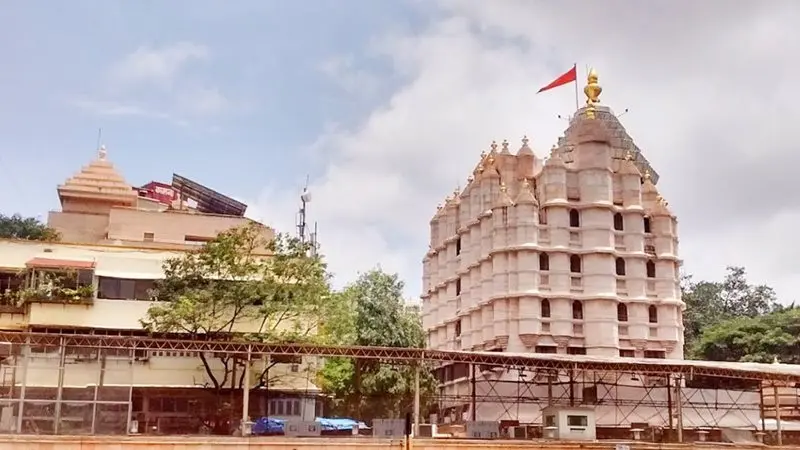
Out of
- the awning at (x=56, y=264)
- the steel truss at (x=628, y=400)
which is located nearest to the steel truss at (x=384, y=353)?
the awning at (x=56, y=264)

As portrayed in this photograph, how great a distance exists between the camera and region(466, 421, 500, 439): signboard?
41.5 m

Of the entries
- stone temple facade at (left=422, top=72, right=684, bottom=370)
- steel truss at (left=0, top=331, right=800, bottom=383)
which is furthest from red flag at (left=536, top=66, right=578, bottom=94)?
steel truss at (left=0, top=331, right=800, bottom=383)

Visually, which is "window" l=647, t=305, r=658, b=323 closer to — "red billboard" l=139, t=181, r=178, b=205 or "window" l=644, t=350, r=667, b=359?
"window" l=644, t=350, r=667, b=359

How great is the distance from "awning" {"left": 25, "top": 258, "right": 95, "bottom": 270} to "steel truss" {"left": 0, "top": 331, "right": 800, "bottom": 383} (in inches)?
319

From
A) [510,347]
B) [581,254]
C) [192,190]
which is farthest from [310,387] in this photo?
[192,190]

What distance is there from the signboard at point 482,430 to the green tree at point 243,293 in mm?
8892

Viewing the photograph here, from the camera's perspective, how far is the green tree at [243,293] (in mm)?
44875

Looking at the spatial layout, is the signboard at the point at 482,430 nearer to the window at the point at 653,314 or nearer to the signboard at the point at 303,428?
the signboard at the point at 303,428

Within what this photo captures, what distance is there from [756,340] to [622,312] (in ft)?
76.6

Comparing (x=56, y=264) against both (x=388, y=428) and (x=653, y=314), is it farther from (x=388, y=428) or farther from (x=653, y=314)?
(x=653, y=314)

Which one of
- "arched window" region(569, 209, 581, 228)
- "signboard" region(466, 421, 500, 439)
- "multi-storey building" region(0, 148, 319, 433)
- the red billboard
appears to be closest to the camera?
"signboard" region(466, 421, 500, 439)

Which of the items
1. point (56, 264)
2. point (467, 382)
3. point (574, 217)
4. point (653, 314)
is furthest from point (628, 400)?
point (56, 264)

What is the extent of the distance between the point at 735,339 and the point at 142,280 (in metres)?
52.6

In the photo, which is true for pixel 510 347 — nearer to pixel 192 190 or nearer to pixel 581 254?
pixel 581 254
